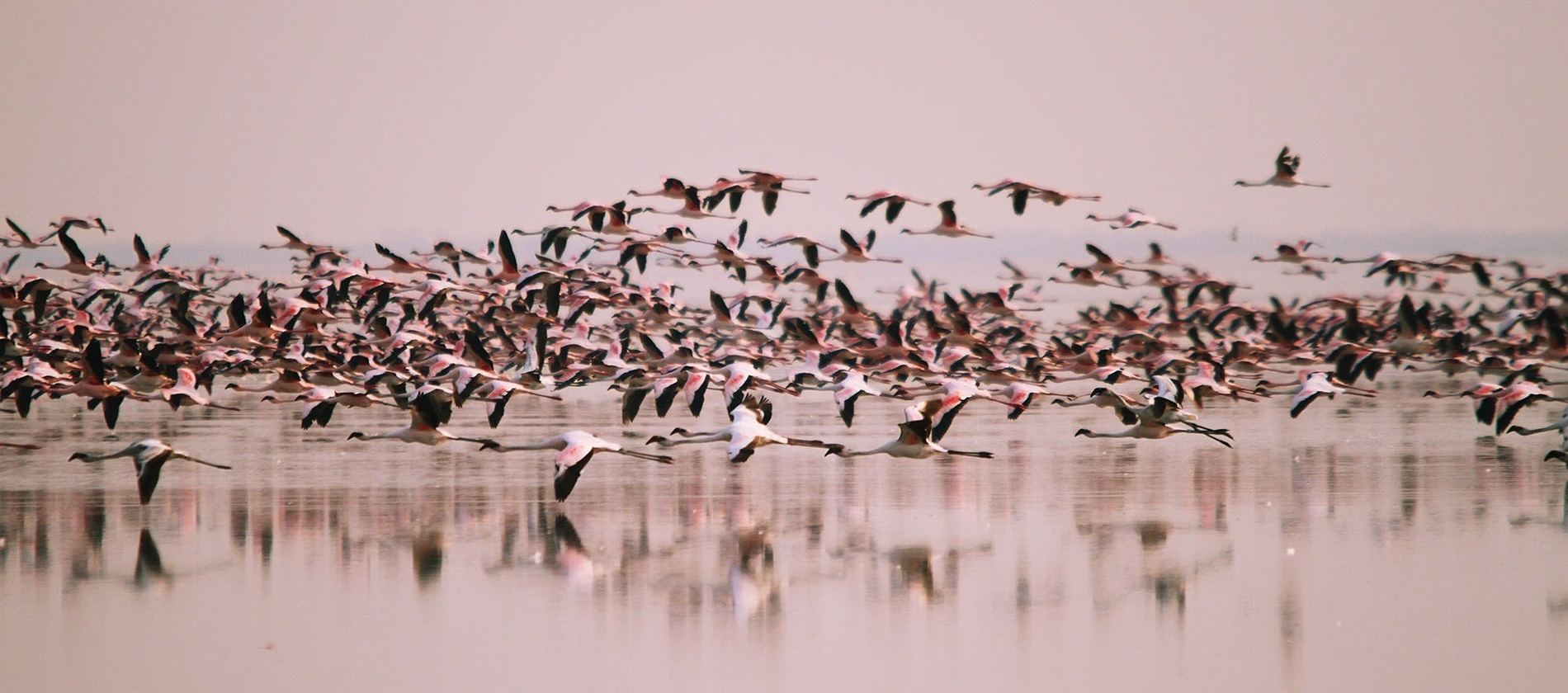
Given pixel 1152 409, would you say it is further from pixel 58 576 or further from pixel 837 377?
pixel 58 576

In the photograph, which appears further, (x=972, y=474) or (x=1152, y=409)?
(x=972, y=474)

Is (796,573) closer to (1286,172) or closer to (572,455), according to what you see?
(572,455)

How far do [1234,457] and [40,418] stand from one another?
79.2 feet

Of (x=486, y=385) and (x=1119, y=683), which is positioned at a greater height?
(x=486, y=385)

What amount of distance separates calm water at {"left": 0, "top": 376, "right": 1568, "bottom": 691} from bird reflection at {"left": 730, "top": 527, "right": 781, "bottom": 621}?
5 centimetres

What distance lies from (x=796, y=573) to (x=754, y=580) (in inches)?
19.7

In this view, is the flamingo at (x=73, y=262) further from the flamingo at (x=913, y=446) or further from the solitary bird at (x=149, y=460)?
the flamingo at (x=913, y=446)

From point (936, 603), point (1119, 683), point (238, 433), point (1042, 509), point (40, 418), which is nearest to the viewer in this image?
point (1119, 683)

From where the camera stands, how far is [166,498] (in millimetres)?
21547

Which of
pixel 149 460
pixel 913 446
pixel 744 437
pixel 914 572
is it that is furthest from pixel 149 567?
pixel 913 446

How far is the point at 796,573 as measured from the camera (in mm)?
16266

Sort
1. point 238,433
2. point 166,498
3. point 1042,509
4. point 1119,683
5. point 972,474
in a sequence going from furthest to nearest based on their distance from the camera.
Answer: point 238,433 < point 972,474 < point 166,498 < point 1042,509 < point 1119,683

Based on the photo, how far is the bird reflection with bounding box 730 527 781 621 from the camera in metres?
14.9

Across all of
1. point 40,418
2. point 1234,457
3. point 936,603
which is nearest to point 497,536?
point 936,603
